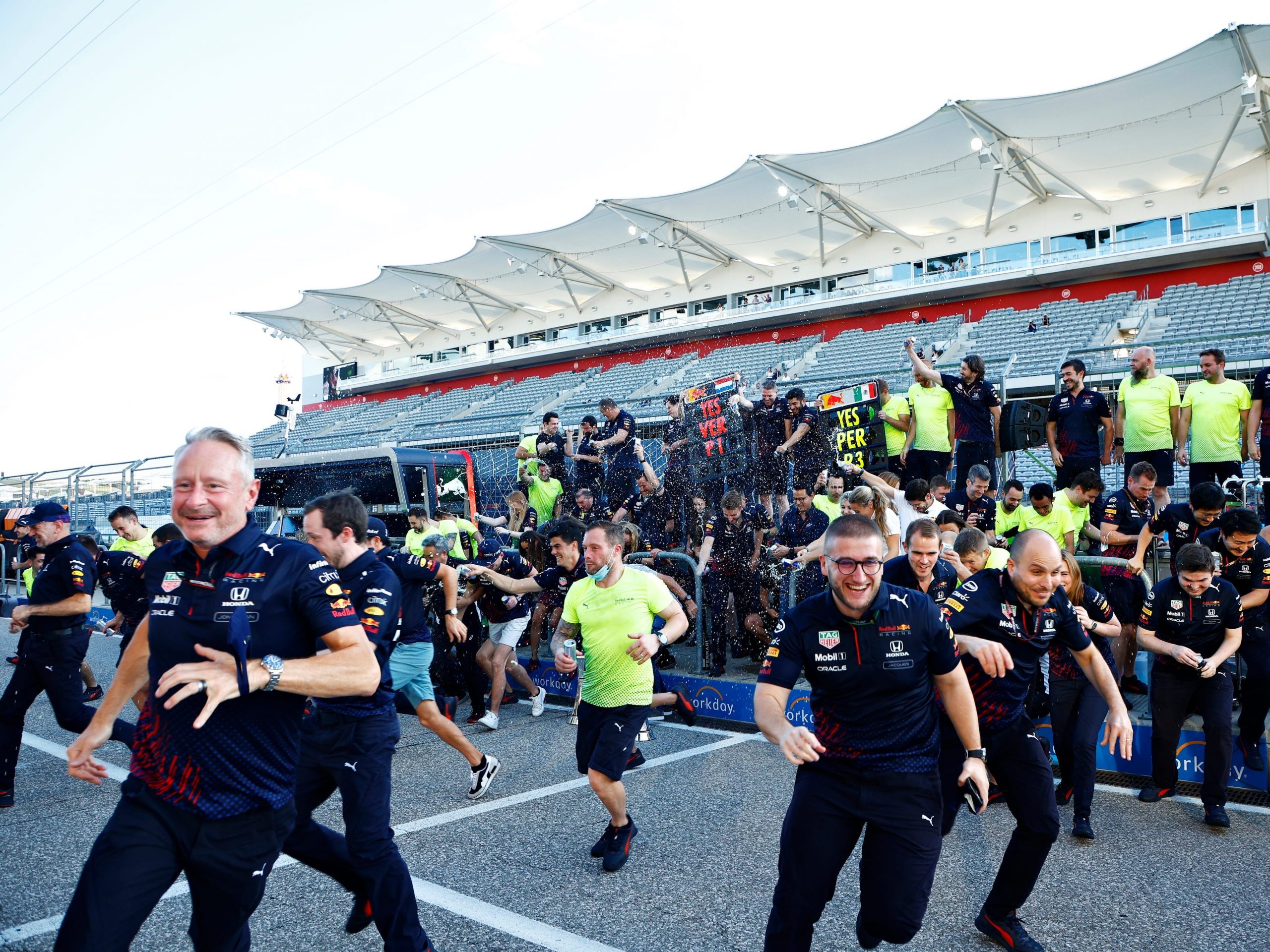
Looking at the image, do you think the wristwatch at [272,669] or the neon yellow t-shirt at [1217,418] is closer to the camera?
the wristwatch at [272,669]

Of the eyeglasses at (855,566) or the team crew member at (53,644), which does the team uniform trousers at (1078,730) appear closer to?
the eyeglasses at (855,566)

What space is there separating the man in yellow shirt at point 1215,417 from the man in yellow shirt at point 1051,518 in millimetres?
1823

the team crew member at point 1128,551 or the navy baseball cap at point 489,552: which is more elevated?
the navy baseball cap at point 489,552

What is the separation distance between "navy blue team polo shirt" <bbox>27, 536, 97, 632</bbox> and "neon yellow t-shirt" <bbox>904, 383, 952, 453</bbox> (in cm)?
837

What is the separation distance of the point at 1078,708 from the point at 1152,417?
4.92m

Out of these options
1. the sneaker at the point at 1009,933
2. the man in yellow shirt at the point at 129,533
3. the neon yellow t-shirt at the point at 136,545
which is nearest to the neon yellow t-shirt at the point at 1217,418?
the sneaker at the point at 1009,933

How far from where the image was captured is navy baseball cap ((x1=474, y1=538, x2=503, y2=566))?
8273 millimetres

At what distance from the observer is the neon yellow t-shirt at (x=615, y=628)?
489 cm

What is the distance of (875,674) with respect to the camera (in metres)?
3.13

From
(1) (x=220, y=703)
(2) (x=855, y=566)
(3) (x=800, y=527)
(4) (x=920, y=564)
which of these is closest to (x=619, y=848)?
(4) (x=920, y=564)

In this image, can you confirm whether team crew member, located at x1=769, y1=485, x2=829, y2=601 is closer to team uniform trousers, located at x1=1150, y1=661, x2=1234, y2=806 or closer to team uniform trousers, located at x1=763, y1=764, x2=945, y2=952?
team uniform trousers, located at x1=1150, y1=661, x2=1234, y2=806

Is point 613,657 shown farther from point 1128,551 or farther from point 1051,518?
point 1128,551

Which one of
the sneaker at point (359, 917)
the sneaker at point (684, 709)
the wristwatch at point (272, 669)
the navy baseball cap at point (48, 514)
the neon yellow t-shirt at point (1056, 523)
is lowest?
the sneaker at point (684, 709)

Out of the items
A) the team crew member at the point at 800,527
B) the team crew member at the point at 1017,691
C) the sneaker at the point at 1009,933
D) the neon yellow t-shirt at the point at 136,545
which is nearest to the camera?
the sneaker at the point at 1009,933
